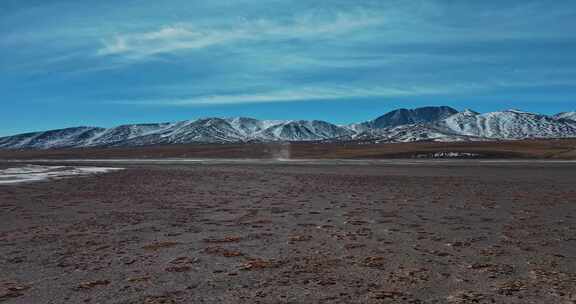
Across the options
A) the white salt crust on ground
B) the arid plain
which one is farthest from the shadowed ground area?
the arid plain

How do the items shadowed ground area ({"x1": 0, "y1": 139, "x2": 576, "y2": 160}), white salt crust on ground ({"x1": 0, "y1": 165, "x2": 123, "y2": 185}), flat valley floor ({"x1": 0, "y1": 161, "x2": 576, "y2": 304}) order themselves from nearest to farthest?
flat valley floor ({"x1": 0, "y1": 161, "x2": 576, "y2": 304}) < white salt crust on ground ({"x1": 0, "y1": 165, "x2": 123, "y2": 185}) < shadowed ground area ({"x1": 0, "y1": 139, "x2": 576, "y2": 160})

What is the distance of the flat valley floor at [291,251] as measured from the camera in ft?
30.0

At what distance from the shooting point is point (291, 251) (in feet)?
41.8

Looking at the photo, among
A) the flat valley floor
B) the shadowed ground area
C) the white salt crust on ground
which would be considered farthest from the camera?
the shadowed ground area

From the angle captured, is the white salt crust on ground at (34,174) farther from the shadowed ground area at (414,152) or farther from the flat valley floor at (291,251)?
the shadowed ground area at (414,152)

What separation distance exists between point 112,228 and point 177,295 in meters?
8.49

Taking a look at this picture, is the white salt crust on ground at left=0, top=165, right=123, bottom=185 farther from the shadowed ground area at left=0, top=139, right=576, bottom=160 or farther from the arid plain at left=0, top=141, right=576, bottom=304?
the shadowed ground area at left=0, top=139, right=576, bottom=160

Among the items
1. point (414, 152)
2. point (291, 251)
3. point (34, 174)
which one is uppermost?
point (34, 174)

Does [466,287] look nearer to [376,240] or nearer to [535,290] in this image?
[535,290]

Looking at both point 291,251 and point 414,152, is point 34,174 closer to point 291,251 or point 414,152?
point 291,251

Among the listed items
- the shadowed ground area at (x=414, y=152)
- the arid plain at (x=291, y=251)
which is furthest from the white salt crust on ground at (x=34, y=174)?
the shadowed ground area at (x=414, y=152)

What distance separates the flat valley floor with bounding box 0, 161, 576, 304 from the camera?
9.14 metres

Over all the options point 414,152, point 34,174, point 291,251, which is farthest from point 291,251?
point 414,152

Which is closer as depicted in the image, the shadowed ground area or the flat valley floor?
the flat valley floor
